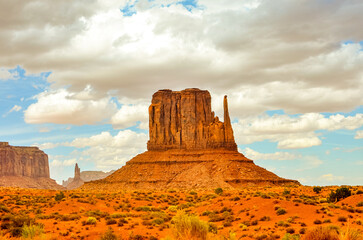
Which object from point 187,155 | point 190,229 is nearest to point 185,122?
point 187,155

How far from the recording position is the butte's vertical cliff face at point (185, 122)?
128 meters

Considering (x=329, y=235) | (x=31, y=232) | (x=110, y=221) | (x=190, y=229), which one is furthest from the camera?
(x=110, y=221)

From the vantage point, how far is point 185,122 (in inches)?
5443

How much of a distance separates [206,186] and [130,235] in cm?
7484

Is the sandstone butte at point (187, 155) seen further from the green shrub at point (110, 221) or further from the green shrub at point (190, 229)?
the green shrub at point (190, 229)

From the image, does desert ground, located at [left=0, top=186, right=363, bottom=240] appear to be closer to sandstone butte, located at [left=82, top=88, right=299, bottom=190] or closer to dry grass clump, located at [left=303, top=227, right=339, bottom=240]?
dry grass clump, located at [left=303, top=227, right=339, bottom=240]

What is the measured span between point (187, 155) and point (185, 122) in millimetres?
14952

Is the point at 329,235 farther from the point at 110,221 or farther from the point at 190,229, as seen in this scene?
the point at 110,221

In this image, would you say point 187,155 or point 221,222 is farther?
point 187,155

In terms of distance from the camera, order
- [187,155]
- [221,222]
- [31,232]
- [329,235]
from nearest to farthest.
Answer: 1. [329,235]
2. [31,232]
3. [221,222]
4. [187,155]

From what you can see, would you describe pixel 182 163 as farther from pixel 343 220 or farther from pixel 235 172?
pixel 343 220

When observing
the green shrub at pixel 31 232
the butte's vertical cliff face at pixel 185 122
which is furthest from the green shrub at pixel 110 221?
the butte's vertical cliff face at pixel 185 122

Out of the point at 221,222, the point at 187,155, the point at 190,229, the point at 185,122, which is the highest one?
the point at 185,122

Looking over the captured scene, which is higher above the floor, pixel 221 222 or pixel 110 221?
pixel 110 221
